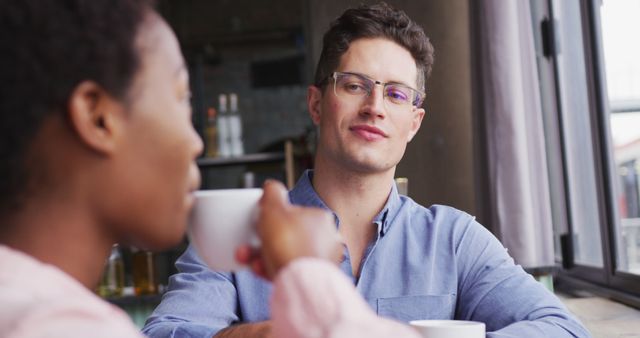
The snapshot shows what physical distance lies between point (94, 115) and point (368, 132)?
1.21 m

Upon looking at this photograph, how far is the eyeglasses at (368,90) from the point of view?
5.96 ft

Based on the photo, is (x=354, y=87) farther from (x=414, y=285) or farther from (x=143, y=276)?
(x=143, y=276)

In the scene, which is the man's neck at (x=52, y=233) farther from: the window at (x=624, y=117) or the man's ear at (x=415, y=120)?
the window at (x=624, y=117)

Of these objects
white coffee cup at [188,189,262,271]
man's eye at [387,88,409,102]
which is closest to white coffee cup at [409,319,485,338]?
white coffee cup at [188,189,262,271]

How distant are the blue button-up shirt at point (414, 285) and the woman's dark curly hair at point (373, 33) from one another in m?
0.33

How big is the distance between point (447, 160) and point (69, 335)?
268cm

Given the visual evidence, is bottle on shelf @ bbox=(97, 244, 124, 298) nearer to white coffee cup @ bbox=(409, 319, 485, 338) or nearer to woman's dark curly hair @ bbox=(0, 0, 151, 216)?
white coffee cup @ bbox=(409, 319, 485, 338)

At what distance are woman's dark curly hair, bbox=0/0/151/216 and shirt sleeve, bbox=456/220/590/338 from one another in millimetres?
1040

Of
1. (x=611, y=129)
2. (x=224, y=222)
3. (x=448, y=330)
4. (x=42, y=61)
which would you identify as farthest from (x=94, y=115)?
(x=611, y=129)

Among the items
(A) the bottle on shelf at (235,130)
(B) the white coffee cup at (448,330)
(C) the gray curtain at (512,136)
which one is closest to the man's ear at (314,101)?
(C) the gray curtain at (512,136)

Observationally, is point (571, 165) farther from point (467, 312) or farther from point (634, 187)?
point (467, 312)

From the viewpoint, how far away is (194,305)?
159 cm

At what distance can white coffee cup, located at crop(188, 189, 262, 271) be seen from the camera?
0.76m

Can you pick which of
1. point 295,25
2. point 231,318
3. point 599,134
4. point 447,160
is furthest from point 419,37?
point 295,25
